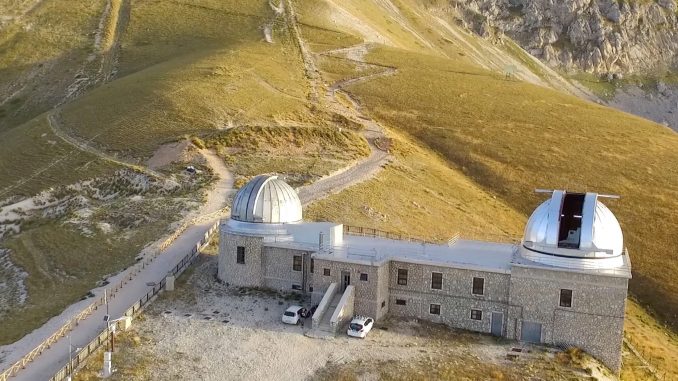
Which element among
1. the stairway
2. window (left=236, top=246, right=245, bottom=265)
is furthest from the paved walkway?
the stairway

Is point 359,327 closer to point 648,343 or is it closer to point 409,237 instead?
point 409,237

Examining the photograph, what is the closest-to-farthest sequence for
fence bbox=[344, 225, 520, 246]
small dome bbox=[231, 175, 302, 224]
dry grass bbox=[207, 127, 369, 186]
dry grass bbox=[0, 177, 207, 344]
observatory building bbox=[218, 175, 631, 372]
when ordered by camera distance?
observatory building bbox=[218, 175, 631, 372] < small dome bbox=[231, 175, 302, 224] < dry grass bbox=[0, 177, 207, 344] < fence bbox=[344, 225, 520, 246] < dry grass bbox=[207, 127, 369, 186]

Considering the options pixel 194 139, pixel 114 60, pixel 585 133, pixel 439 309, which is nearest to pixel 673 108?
pixel 585 133

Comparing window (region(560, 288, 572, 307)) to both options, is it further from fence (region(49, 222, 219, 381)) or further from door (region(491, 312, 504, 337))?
fence (region(49, 222, 219, 381))

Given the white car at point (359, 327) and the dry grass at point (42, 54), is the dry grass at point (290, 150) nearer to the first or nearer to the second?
the white car at point (359, 327)

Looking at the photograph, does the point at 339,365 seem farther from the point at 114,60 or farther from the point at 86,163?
the point at 114,60

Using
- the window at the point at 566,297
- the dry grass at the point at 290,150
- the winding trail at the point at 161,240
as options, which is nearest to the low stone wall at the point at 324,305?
the winding trail at the point at 161,240
